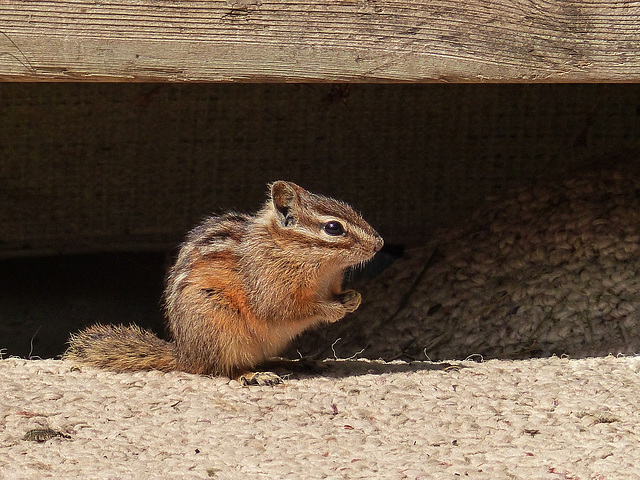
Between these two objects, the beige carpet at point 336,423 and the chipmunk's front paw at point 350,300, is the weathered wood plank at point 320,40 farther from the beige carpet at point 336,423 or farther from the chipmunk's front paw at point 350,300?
the beige carpet at point 336,423

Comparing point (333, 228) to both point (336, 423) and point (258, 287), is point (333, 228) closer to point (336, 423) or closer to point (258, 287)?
point (258, 287)

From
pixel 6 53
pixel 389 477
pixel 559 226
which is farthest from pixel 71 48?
pixel 559 226

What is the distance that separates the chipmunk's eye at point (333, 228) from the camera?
4195 millimetres

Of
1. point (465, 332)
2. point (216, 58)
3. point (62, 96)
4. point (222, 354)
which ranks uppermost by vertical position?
point (216, 58)

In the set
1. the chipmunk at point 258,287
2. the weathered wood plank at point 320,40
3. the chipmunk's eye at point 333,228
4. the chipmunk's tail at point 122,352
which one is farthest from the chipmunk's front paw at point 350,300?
the weathered wood plank at point 320,40

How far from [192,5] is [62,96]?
295 centimetres

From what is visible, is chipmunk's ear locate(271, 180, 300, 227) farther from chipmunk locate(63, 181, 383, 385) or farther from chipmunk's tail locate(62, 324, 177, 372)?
chipmunk's tail locate(62, 324, 177, 372)

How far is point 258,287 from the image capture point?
4242 millimetres

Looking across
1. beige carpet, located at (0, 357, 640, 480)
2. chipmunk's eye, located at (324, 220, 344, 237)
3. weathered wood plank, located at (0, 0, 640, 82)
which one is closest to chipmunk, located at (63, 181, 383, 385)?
chipmunk's eye, located at (324, 220, 344, 237)

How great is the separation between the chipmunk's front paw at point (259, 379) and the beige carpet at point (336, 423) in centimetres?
5

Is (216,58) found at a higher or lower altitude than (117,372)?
higher

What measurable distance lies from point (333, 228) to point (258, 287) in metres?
0.46

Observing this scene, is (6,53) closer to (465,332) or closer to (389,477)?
(389,477)

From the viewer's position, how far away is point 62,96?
6.55m
